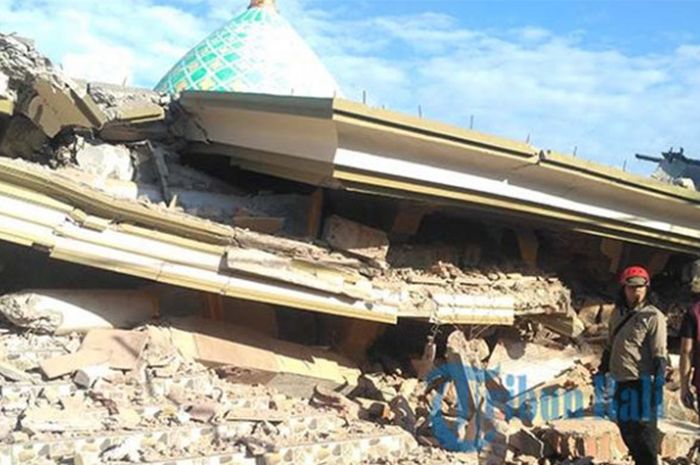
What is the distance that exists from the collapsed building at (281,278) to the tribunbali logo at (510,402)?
3cm

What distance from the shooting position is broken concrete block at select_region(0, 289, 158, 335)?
501cm

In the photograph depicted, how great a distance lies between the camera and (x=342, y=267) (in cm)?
595

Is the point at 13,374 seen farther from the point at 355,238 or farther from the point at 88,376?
the point at 355,238

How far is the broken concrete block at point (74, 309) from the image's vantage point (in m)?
5.01

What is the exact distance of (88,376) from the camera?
4766 millimetres

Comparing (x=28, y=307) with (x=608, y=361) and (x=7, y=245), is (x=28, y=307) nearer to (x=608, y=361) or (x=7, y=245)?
(x=7, y=245)

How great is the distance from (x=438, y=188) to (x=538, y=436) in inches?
76.3

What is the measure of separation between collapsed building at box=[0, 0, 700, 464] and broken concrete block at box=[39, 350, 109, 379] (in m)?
0.01

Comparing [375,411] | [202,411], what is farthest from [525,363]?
[202,411]

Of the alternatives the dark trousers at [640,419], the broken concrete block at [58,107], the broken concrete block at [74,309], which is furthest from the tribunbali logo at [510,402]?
the broken concrete block at [58,107]

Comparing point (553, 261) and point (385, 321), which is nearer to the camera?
point (385, 321)

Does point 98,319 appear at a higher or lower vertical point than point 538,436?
higher

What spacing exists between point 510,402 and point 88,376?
11.4 ft

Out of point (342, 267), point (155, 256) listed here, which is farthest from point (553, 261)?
point (155, 256)
